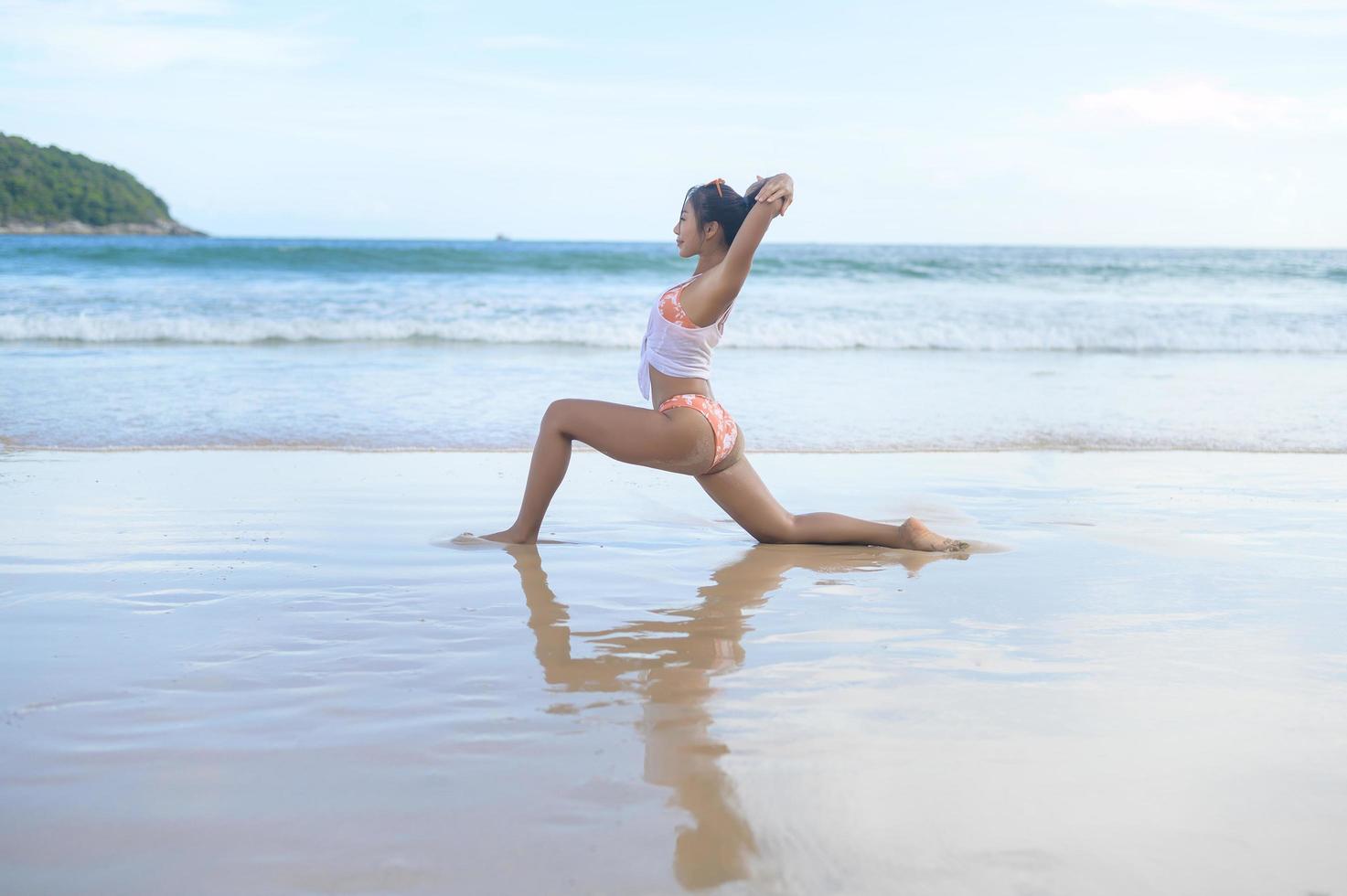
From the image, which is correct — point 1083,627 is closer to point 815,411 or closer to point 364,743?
point 364,743

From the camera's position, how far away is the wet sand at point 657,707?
2.09 meters

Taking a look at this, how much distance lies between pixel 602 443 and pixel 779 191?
1260 mm

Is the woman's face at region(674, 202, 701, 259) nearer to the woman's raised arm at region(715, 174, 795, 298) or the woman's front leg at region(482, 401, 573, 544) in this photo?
the woman's raised arm at region(715, 174, 795, 298)

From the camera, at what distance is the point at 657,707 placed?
2.83 m

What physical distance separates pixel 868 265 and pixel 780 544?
27.6 meters

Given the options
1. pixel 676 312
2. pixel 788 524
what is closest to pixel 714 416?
pixel 676 312

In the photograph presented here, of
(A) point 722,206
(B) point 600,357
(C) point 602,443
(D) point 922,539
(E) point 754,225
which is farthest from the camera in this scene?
(B) point 600,357

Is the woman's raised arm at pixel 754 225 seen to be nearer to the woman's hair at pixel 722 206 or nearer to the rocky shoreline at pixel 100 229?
the woman's hair at pixel 722 206

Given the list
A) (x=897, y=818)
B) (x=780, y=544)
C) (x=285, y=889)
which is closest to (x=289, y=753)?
(x=285, y=889)

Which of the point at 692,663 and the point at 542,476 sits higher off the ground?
the point at 542,476

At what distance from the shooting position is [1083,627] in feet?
11.9

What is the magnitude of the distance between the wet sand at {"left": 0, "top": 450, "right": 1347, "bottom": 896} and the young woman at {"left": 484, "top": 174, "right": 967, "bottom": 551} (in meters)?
0.19

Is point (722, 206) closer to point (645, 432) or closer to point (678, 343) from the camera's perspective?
point (678, 343)

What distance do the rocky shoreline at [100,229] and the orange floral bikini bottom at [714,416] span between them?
2300 inches
